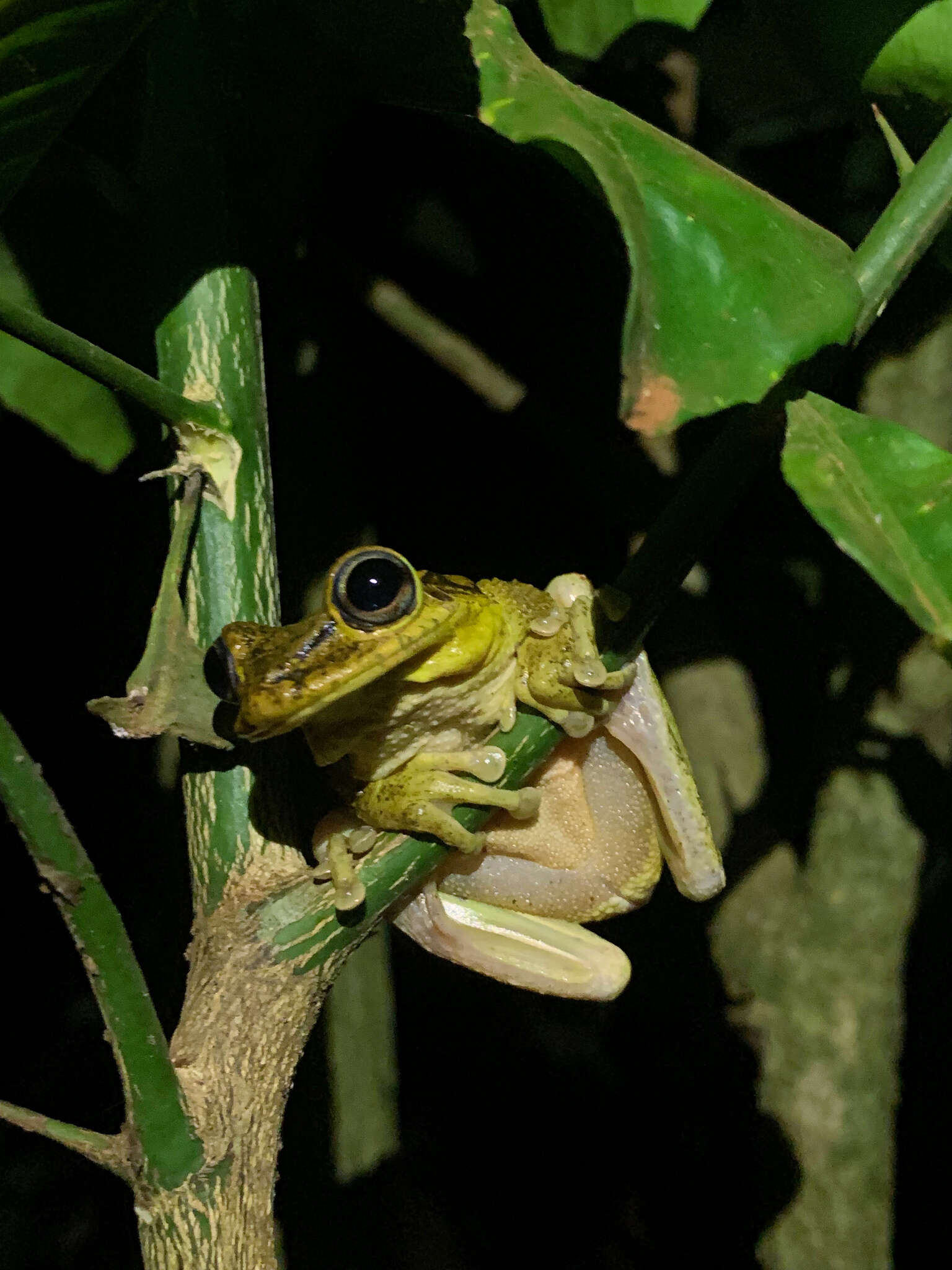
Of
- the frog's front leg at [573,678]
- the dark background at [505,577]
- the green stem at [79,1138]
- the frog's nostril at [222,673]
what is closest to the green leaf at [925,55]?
the dark background at [505,577]

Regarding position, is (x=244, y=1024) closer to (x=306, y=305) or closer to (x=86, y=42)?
(x=86, y=42)

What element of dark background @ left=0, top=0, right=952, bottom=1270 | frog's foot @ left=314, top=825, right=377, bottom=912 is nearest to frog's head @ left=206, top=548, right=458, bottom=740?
frog's foot @ left=314, top=825, right=377, bottom=912

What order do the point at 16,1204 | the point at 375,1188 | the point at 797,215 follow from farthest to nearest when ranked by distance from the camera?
the point at 375,1188
the point at 16,1204
the point at 797,215

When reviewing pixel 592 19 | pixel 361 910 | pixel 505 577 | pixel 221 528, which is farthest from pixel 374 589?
pixel 505 577

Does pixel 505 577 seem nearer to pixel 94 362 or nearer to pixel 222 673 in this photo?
pixel 222 673

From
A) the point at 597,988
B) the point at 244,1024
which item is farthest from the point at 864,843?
the point at 244,1024

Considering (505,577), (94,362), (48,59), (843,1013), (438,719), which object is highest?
(48,59)
